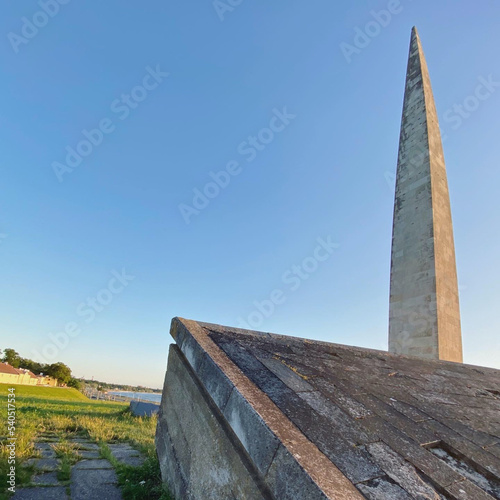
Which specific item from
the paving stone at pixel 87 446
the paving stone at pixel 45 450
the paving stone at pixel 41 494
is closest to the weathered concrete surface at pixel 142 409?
the paving stone at pixel 87 446

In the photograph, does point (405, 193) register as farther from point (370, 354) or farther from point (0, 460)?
point (0, 460)

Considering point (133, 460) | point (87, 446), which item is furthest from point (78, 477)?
point (87, 446)

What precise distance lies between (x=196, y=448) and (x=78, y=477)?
1448mm

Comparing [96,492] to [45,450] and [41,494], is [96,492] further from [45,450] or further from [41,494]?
[45,450]

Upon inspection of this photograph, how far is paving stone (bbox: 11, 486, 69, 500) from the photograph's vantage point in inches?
92.7

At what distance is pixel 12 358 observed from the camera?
60.2 m

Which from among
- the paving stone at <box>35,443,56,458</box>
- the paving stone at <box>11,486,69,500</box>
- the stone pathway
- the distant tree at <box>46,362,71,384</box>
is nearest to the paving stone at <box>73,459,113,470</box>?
the stone pathway

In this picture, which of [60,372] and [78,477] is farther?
[60,372]

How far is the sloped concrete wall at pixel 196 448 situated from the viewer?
174 cm

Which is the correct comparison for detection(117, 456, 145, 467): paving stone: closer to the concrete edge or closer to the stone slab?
the stone slab

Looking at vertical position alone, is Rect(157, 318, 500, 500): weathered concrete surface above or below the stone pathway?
above

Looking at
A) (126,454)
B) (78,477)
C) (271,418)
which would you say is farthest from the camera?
(126,454)

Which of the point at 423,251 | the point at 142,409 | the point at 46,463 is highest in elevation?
the point at 423,251

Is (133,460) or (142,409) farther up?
(142,409)
